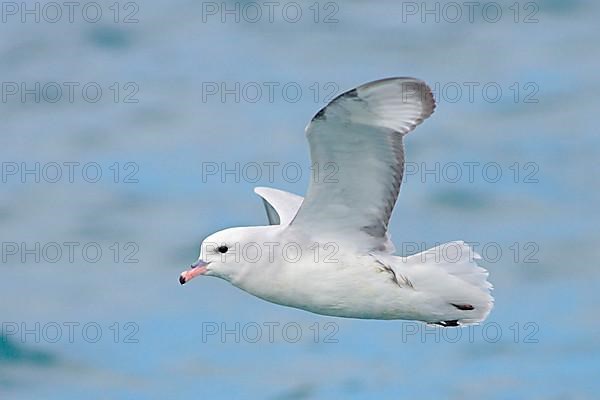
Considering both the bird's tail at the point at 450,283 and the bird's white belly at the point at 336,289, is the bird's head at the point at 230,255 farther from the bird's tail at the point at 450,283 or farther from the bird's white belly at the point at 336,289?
the bird's tail at the point at 450,283

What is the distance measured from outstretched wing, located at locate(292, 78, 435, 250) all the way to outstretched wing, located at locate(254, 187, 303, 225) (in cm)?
111

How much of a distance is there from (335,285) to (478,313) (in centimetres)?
98

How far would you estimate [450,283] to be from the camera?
916 centimetres

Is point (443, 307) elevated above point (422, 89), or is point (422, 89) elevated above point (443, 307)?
point (422, 89)

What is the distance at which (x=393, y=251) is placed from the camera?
30.9 feet

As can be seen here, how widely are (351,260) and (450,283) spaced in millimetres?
635

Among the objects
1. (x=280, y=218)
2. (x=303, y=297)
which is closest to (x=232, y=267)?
(x=303, y=297)

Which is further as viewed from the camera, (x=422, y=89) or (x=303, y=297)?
(x=303, y=297)

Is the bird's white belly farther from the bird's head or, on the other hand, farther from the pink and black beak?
the pink and black beak

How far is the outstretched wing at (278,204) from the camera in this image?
10398mm

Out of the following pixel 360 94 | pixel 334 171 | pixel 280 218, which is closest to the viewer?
pixel 360 94

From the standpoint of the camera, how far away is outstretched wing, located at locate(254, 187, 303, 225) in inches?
409

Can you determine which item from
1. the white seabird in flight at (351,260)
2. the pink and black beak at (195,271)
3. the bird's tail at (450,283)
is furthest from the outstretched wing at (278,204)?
the bird's tail at (450,283)

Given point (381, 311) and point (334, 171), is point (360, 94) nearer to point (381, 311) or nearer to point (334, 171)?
point (334, 171)
